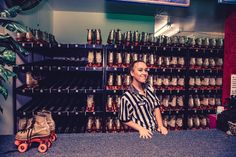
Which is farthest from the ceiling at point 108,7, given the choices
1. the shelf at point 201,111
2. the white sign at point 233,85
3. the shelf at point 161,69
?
the shelf at point 201,111

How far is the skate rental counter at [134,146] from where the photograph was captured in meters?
1.57

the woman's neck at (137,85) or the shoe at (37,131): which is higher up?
the woman's neck at (137,85)

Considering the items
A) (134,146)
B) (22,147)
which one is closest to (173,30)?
(134,146)

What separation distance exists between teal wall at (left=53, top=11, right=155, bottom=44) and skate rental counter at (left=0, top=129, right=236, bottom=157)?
364 centimetres

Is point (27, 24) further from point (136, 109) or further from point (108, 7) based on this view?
point (136, 109)

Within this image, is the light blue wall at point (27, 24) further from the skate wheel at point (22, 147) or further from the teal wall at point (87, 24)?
the skate wheel at point (22, 147)

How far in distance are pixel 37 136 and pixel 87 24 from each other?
4.01 metres

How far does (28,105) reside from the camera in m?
3.94

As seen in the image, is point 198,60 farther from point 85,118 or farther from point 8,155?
point 8,155

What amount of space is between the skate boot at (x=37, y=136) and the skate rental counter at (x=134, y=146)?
41 millimetres

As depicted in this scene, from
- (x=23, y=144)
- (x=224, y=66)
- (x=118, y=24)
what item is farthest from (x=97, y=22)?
(x=23, y=144)

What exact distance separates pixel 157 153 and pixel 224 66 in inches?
130

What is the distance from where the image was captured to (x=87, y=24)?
528 cm

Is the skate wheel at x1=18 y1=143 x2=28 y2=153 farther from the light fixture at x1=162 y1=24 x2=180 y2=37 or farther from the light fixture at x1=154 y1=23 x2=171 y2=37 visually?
the light fixture at x1=162 y1=24 x2=180 y2=37
